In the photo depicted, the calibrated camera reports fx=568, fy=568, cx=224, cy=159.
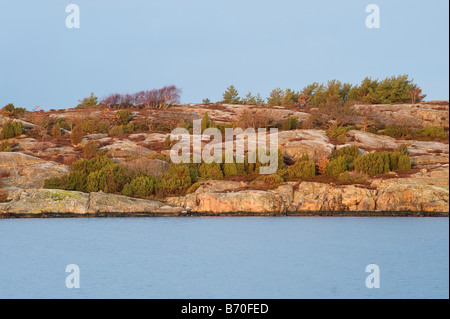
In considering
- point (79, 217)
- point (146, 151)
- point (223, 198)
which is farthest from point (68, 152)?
point (223, 198)

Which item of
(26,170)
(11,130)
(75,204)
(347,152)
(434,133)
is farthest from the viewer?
(434,133)

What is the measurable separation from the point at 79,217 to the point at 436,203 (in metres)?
17.0

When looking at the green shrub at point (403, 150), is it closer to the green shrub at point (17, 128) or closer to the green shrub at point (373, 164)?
the green shrub at point (373, 164)

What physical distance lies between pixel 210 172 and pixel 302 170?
5.19 meters

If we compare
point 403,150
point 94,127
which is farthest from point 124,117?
point 403,150

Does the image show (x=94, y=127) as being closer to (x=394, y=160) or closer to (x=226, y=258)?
(x=394, y=160)

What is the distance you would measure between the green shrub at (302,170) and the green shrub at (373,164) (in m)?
2.50

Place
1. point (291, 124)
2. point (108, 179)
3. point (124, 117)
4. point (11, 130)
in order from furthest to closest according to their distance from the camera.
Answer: point (124, 117) → point (291, 124) → point (11, 130) → point (108, 179)

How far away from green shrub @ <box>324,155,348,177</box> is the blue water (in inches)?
273

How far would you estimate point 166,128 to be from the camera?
49875 millimetres

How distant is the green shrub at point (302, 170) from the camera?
3177 cm

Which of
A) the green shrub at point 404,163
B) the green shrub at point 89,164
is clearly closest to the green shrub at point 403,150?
the green shrub at point 404,163

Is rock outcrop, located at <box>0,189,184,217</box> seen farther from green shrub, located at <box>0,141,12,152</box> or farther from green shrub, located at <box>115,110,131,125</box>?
green shrub, located at <box>115,110,131,125</box>

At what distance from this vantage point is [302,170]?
3203 cm
